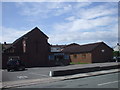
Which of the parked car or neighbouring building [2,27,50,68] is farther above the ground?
neighbouring building [2,27,50,68]

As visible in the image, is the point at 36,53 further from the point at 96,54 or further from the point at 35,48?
the point at 96,54

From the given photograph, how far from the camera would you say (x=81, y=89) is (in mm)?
→ 12562

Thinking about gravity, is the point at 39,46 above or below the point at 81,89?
above

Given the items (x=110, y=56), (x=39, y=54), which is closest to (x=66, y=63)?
(x=39, y=54)

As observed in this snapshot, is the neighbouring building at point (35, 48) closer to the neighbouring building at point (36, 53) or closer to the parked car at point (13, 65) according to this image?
the neighbouring building at point (36, 53)

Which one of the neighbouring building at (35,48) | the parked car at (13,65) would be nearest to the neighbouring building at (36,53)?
the neighbouring building at (35,48)

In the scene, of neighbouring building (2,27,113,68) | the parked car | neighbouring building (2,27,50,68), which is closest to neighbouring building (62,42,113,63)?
neighbouring building (2,27,113,68)

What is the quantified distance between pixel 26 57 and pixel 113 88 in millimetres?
34039

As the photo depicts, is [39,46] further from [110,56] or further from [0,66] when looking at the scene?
[110,56]

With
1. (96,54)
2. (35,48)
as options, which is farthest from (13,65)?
(96,54)

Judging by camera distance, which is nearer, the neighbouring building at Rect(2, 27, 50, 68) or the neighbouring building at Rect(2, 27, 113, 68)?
the neighbouring building at Rect(2, 27, 113, 68)

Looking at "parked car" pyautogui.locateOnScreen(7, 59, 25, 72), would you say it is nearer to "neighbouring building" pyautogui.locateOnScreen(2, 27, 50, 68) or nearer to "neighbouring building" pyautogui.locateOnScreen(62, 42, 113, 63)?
"neighbouring building" pyautogui.locateOnScreen(2, 27, 50, 68)

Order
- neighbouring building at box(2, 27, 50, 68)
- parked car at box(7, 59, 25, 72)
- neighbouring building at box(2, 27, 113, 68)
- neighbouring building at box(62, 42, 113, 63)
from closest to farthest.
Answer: parked car at box(7, 59, 25, 72) → neighbouring building at box(2, 27, 113, 68) → neighbouring building at box(2, 27, 50, 68) → neighbouring building at box(62, 42, 113, 63)

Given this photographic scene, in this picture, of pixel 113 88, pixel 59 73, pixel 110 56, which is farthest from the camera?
pixel 110 56
